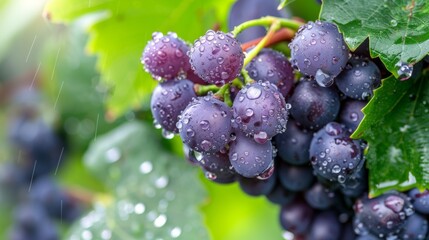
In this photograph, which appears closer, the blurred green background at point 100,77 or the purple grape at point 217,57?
the purple grape at point 217,57

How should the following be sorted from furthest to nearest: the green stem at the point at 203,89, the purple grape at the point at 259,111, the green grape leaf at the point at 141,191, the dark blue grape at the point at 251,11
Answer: the green grape leaf at the point at 141,191
the dark blue grape at the point at 251,11
the green stem at the point at 203,89
the purple grape at the point at 259,111

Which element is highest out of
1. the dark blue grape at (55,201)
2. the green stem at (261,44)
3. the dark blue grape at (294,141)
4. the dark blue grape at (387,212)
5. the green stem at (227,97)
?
the green stem at (261,44)

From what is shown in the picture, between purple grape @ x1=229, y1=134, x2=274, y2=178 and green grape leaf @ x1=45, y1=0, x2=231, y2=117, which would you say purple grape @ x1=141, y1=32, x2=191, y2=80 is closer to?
purple grape @ x1=229, y1=134, x2=274, y2=178

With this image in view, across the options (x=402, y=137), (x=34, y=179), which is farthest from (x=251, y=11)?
(x=34, y=179)

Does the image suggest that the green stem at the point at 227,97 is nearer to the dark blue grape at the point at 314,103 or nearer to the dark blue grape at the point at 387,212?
the dark blue grape at the point at 314,103

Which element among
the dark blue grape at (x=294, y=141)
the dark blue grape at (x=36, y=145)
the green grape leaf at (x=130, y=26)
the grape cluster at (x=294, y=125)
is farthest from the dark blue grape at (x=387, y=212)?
the dark blue grape at (x=36, y=145)

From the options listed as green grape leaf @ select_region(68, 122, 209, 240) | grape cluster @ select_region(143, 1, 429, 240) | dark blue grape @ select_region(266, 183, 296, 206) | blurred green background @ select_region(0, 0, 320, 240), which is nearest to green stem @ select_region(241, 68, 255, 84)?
grape cluster @ select_region(143, 1, 429, 240)
